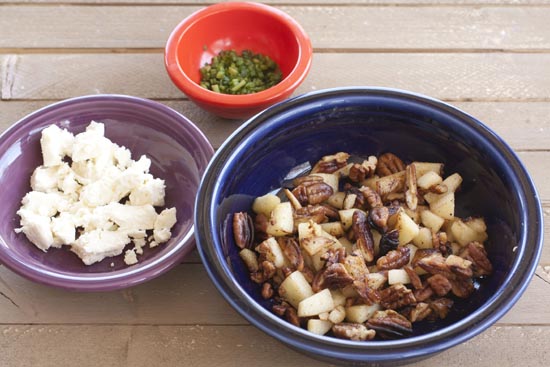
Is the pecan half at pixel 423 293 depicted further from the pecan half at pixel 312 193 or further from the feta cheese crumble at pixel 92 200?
the feta cheese crumble at pixel 92 200

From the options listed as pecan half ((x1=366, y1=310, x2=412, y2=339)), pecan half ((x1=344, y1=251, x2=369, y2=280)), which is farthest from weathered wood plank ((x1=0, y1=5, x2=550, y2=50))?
pecan half ((x1=366, y1=310, x2=412, y2=339))

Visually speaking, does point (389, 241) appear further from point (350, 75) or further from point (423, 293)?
point (350, 75)

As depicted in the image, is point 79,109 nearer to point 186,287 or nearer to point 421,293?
point 186,287

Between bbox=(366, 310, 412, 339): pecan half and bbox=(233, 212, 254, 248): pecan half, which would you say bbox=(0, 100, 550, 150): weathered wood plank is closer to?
bbox=(233, 212, 254, 248): pecan half

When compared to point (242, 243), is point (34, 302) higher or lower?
lower

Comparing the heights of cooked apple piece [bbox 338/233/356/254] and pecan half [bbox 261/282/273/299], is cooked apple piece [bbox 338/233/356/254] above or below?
above

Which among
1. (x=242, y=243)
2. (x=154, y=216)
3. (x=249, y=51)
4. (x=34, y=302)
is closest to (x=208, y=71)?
(x=249, y=51)

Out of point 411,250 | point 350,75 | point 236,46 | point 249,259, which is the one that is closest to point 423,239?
point 411,250
